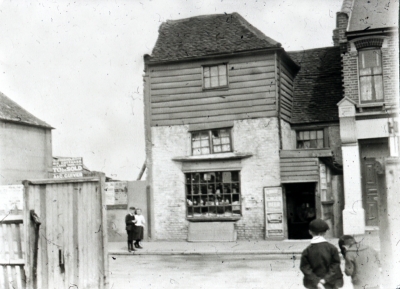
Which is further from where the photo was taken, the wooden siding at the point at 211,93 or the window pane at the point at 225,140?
the window pane at the point at 225,140

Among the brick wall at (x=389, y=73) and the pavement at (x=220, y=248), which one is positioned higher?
the brick wall at (x=389, y=73)

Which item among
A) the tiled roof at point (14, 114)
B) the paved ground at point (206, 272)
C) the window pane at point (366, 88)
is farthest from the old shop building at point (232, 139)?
the tiled roof at point (14, 114)

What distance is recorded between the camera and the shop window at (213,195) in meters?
21.2

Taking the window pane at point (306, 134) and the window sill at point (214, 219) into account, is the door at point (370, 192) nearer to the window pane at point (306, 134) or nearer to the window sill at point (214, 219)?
the window pane at point (306, 134)

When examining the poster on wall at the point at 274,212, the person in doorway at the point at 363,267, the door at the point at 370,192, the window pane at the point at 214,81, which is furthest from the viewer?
the window pane at the point at 214,81

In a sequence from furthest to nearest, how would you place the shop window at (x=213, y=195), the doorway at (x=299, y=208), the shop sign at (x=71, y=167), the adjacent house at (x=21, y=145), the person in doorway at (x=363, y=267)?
the adjacent house at (x=21, y=145) → the shop sign at (x=71, y=167) → the shop window at (x=213, y=195) → the doorway at (x=299, y=208) → the person in doorway at (x=363, y=267)

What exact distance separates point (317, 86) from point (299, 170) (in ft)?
14.3

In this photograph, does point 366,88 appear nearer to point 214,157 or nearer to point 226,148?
point 226,148

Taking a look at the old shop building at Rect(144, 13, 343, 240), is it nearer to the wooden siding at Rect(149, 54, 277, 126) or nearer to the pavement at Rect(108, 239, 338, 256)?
the wooden siding at Rect(149, 54, 277, 126)

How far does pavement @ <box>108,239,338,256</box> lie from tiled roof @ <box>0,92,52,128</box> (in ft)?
33.7

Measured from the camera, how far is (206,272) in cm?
1282

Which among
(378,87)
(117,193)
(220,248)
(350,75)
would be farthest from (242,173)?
(378,87)

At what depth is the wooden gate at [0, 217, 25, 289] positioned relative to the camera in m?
8.25

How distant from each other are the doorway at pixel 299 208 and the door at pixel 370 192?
1.93m
